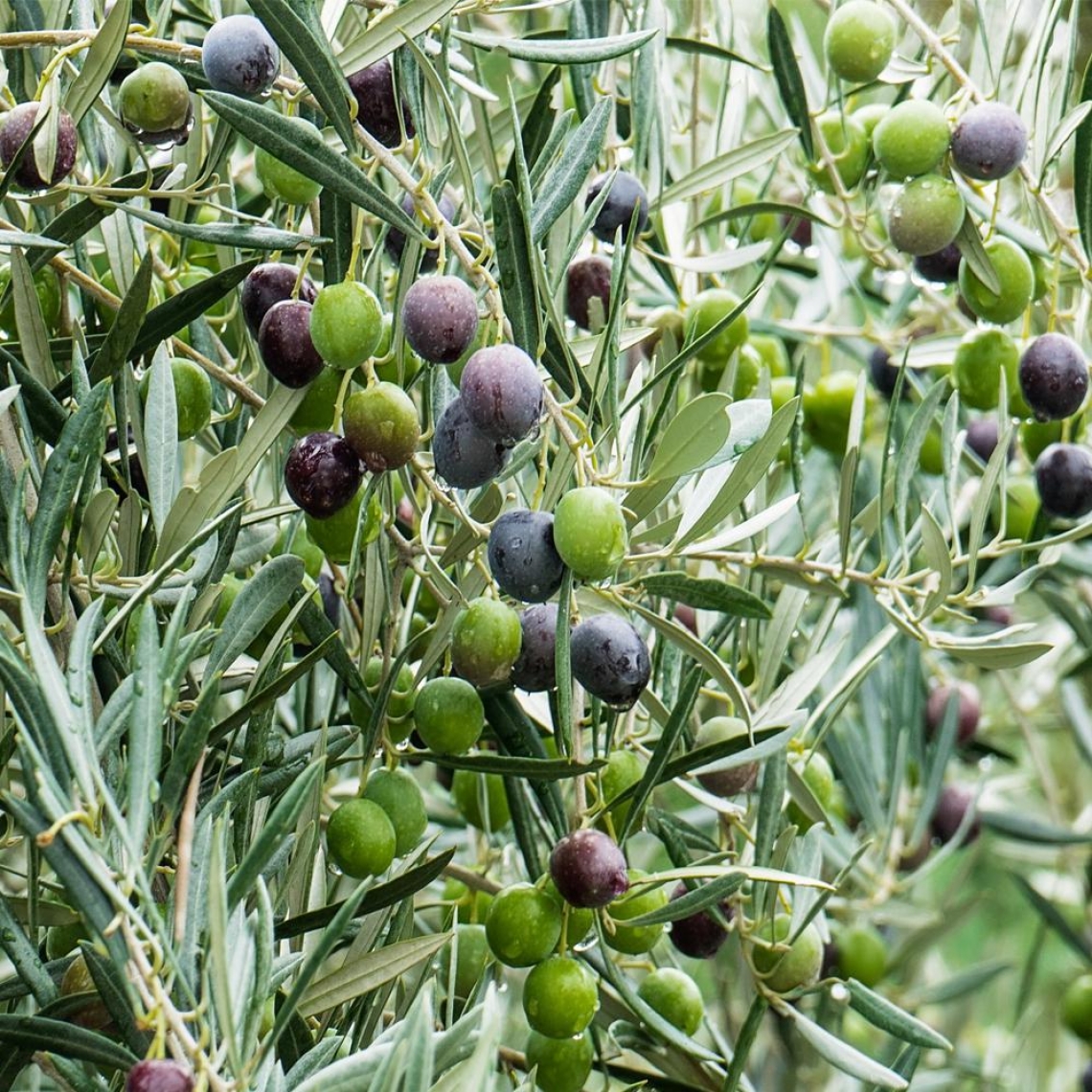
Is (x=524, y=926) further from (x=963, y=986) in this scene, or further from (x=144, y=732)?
(x=963, y=986)

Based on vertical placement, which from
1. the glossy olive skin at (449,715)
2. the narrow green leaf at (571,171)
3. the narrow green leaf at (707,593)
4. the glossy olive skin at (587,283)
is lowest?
the glossy olive skin at (449,715)

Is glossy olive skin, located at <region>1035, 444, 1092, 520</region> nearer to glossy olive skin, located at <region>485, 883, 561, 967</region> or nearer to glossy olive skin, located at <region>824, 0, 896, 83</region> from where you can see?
glossy olive skin, located at <region>824, 0, 896, 83</region>

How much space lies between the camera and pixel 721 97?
131cm

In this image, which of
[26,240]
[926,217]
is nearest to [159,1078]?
[26,240]

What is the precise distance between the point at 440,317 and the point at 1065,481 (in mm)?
713

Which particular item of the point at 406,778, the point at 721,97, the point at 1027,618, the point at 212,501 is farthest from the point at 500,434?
the point at 1027,618

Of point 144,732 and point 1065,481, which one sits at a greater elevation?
point 144,732

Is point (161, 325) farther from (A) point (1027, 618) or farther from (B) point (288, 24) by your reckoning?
(A) point (1027, 618)

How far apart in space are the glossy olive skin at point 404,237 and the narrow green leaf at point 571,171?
71mm

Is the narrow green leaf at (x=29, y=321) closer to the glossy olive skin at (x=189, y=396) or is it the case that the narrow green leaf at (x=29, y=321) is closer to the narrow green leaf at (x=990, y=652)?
the glossy olive skin at (x=189, y=396)

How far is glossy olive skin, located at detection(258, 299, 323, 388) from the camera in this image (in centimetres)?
83

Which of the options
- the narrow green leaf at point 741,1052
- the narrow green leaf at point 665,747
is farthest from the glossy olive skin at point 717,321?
the narrow green leaf at point 741,1052

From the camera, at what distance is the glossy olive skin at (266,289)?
0.89m

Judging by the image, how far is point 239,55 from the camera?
2.50 ft
